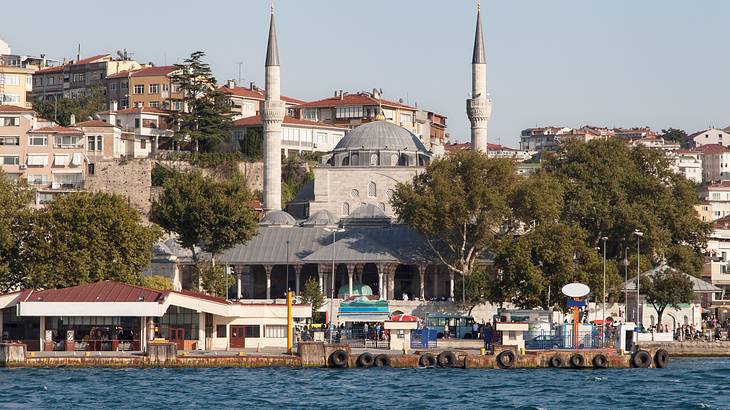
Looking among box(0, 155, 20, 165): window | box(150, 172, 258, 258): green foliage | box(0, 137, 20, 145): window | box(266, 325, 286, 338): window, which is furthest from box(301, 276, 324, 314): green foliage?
box(0, 137, 20, 145): window

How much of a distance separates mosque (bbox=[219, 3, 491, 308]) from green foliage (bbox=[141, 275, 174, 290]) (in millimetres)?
6028

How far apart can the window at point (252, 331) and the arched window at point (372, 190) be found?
3379 cm

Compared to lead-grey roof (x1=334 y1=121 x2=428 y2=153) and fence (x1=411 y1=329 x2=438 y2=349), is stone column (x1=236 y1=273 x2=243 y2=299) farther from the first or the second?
fence (x1=411 y1=329 x2=438 y2=349)

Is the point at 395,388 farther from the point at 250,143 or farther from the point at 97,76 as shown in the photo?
the point at 97,76

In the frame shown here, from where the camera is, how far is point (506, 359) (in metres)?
56.8

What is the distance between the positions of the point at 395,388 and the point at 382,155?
1889 inches

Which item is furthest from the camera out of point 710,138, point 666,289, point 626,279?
point 710,138

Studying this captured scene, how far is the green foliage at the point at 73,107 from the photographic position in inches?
4715

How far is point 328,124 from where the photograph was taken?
120 metres

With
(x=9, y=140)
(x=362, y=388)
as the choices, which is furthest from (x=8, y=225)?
(x=9, y=140)

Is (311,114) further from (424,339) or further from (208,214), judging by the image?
(424,339)

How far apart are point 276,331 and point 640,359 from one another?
14193 mm

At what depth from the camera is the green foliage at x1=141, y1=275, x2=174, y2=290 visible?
77.4m

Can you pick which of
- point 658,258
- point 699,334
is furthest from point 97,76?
point 699,334
